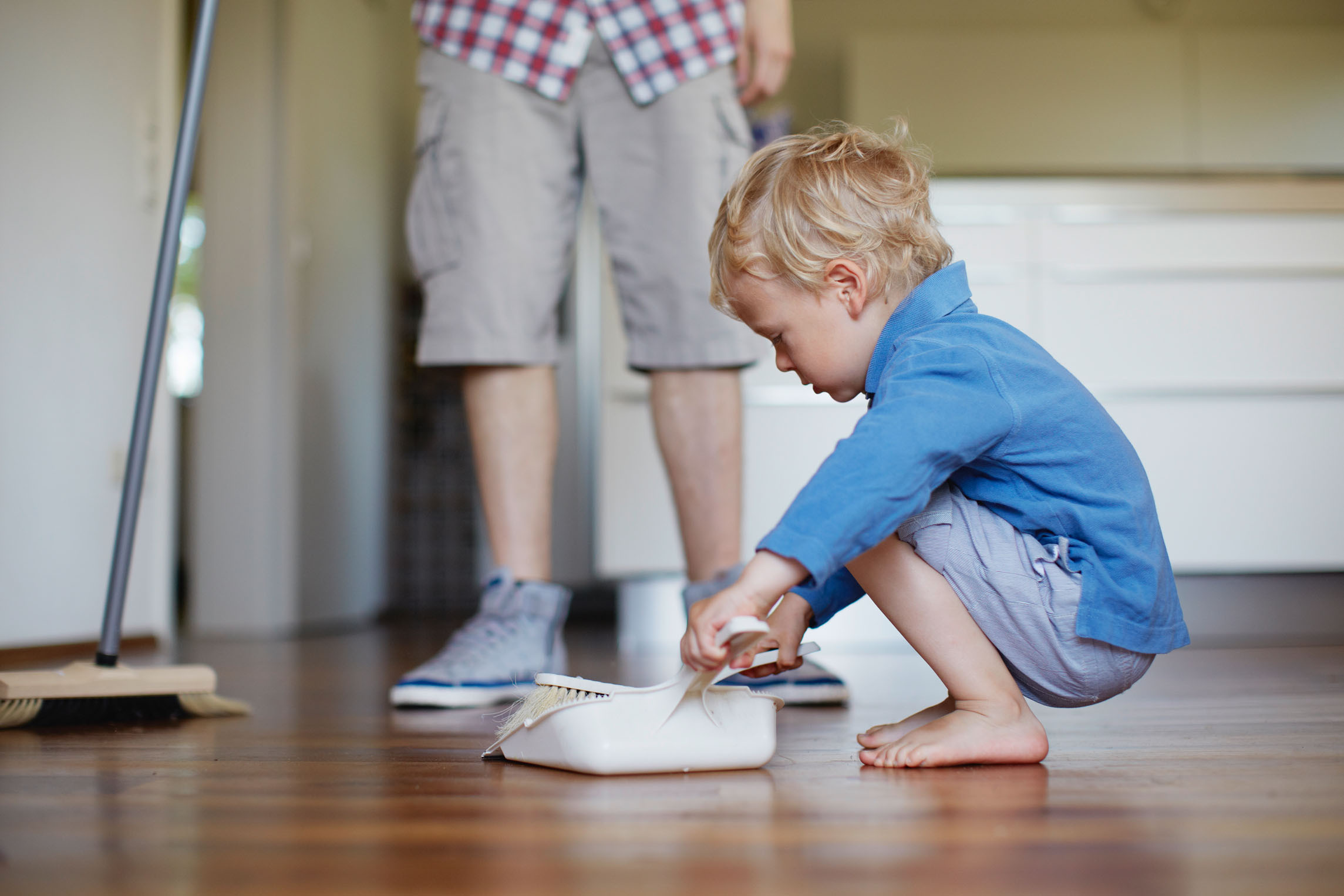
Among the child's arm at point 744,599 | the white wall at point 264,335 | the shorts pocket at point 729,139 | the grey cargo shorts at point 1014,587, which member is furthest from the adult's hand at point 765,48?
the white wall at point 264,335

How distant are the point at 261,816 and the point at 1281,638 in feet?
6.52

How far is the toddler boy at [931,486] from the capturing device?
67 centimetres

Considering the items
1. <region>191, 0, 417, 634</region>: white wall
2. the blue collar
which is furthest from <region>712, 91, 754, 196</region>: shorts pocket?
<region>191, 0, 417, 634</region>: white wall

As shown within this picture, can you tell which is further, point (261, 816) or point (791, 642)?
point (791, 642)

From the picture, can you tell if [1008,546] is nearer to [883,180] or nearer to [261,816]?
[883,180]

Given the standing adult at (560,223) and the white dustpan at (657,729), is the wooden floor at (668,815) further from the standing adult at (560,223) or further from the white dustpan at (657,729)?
the standing adult at (560,223)

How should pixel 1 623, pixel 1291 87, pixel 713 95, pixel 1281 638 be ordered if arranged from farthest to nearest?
pixel 1291 87, pixel 1281 638, pixel 1 623, pixel 713 95

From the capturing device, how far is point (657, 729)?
2.33ft

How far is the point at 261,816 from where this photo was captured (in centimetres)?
59

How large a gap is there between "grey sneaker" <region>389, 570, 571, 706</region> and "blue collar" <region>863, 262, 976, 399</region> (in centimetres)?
44

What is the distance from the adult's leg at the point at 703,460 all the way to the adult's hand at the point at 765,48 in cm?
35

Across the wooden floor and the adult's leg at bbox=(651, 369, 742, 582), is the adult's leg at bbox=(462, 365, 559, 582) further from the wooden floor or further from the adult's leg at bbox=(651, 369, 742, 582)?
the wooden floor

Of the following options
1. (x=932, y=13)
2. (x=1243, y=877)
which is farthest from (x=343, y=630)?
(x=932, y=13)

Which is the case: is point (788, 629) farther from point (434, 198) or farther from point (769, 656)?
point (434, 198)
